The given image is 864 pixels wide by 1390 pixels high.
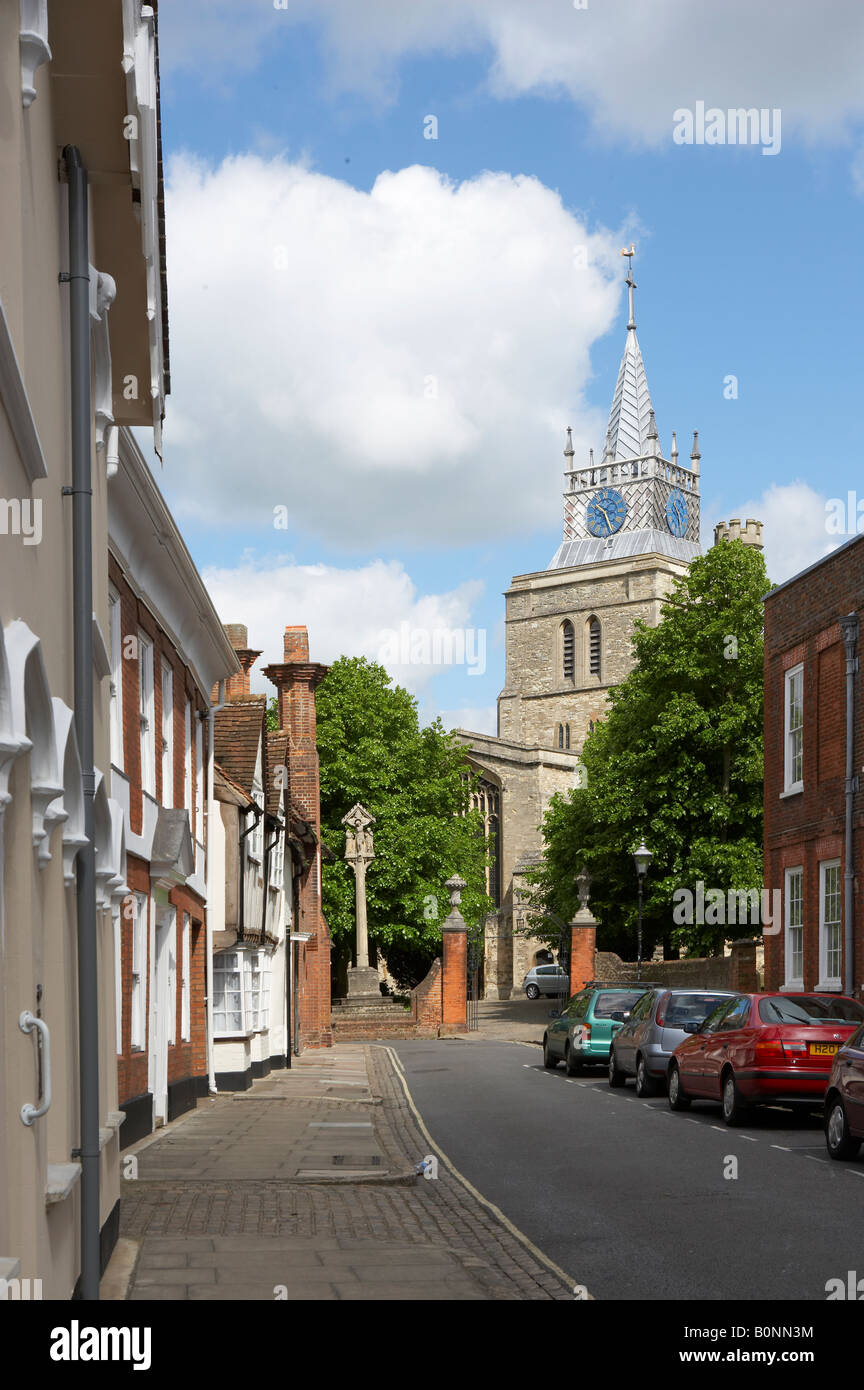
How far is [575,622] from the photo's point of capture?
345 ft

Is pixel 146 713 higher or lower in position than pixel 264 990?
higher

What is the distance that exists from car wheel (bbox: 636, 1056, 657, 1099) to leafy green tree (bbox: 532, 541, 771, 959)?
2008 cm

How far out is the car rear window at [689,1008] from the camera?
23.1 meters

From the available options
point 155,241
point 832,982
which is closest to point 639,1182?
point 155,241

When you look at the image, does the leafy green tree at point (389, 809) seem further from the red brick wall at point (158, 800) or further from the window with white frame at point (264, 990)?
the red brick wall at point (158, 800)

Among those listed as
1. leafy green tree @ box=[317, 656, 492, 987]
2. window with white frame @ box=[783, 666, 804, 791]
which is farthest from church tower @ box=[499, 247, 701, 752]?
window with white frame @ box=[783, 666, 804, 791]

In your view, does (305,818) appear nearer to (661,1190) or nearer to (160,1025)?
(160,1025)

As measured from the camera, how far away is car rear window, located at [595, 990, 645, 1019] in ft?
91.9

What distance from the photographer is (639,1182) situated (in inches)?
533

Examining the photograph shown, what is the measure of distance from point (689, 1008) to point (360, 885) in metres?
21.5

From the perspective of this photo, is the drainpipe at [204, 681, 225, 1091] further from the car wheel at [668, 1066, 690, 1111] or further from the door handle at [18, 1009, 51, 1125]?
the door handle at [18, 1009, 51, 1125]

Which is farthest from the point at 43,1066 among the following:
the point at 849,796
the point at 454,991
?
the point at 454,991

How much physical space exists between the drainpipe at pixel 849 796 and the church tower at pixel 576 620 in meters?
59.1
